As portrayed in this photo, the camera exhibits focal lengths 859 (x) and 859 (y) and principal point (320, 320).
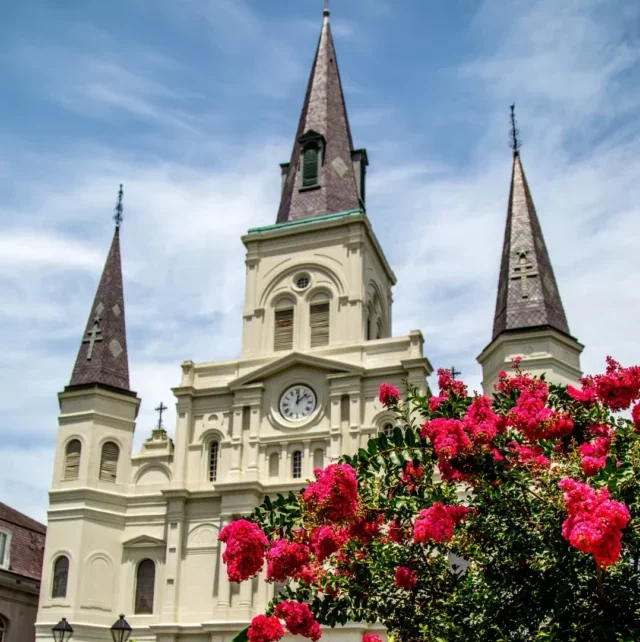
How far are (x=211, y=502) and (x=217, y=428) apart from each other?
3104 millimetres

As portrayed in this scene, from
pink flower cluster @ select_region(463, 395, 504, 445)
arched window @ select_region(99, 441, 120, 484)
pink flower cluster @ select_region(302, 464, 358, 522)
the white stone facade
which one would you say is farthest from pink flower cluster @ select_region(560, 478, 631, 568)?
arched window @ select_region(99, 441, 120, 484)

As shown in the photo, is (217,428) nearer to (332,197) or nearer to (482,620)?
(332,197)

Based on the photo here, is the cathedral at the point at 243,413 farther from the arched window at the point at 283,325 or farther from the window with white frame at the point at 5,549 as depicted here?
the window with white frame at the point at 5,549

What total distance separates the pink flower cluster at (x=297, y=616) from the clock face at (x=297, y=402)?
22.9 m

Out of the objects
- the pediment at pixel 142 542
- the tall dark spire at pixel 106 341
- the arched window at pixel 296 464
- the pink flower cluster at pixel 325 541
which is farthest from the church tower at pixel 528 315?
the pink flower cluster at pixel 325 541

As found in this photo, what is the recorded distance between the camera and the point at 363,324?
3547cm

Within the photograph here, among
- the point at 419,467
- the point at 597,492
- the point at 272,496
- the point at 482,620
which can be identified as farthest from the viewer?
the point at 272,496

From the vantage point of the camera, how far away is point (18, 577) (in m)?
35.8

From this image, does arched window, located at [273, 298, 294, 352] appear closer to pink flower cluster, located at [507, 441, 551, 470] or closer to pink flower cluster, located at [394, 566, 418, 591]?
pink flower cluster, located at [394, 566, 418, 591]

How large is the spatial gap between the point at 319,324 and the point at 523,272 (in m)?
8.62

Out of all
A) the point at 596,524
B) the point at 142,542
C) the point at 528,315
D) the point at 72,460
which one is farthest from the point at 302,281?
the point at 596,524

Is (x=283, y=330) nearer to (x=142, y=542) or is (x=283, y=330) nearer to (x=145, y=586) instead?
(x=142, y=542)

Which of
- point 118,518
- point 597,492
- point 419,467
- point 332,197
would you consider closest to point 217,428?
point 118,518

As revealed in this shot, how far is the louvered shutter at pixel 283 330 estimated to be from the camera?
3625cm
